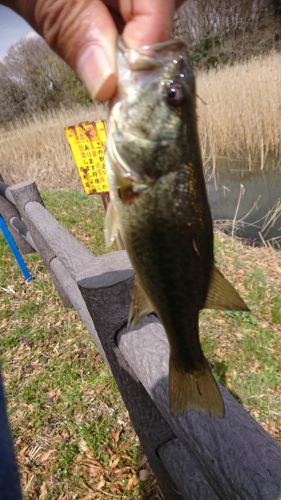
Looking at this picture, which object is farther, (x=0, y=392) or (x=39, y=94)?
(x=39, y=94)

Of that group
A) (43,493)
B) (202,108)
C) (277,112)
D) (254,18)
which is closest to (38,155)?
(202,108)

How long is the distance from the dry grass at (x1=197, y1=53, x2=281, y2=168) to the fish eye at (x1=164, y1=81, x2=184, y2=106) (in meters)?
7.61

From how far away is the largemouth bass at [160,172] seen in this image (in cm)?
88

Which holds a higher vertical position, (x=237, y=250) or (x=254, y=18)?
(x=254, y=18)

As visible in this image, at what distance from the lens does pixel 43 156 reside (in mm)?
11305

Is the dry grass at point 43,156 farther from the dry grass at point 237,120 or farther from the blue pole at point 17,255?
the blue pole at point 17,255

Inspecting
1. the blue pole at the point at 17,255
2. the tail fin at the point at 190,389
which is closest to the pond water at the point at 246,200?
the blue pole at the point at 17,255

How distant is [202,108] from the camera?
8305 millimetres

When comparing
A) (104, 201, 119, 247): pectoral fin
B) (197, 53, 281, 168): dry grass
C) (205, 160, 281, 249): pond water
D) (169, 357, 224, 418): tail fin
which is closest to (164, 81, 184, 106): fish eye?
(104, 201, 119, 247): pectoral fin

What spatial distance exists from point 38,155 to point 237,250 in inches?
322

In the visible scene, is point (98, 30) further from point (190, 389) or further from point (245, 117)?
point (245, 117)

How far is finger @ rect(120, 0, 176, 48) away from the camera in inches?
33.0

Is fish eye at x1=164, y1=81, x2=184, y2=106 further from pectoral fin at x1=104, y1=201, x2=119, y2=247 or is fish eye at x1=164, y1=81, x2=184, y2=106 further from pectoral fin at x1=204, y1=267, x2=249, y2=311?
pectoral fin at x1=204, y1=267, x2=249, y2=311

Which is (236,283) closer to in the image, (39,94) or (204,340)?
(204,340)
